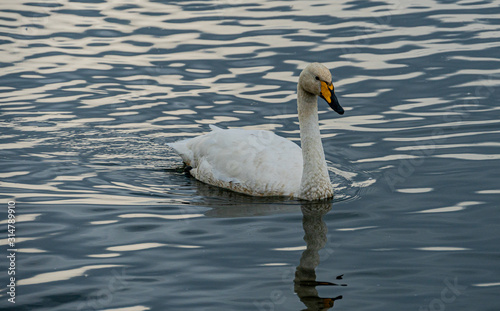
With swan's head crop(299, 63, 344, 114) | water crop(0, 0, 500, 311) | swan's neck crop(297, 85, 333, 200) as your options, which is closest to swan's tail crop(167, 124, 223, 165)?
water crop(0, 0, 500, 311)

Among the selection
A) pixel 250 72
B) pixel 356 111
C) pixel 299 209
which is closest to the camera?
pixel 299 209

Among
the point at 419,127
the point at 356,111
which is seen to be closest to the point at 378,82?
the point at 356,111

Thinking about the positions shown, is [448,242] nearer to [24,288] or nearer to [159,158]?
[24,288]

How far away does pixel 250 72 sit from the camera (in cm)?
1692

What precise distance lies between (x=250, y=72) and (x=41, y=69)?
4.58m

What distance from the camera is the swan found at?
11.0 m

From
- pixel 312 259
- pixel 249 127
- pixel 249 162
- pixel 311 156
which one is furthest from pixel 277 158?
pixel 312 259

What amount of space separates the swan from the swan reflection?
41cm

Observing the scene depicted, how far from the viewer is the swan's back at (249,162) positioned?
11.4 metres

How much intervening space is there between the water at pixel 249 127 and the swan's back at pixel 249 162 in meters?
0.25

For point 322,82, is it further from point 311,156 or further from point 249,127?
point 249,127

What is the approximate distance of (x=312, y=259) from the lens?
9102 millimetres

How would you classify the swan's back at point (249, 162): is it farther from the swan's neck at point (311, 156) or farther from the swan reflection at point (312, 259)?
the swan reflection at point (312, 259)

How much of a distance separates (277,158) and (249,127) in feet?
8.55
